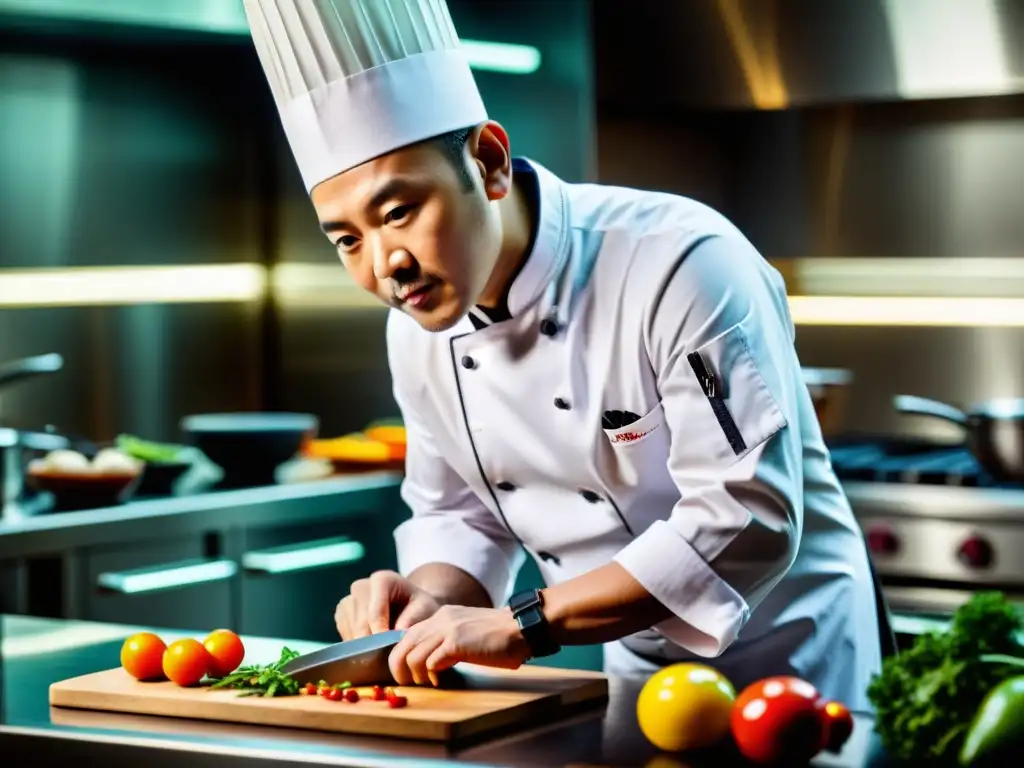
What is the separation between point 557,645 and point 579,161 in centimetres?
271

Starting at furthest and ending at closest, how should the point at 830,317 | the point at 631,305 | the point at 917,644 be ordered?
the point at 830,317 → the point at 631,305 → the point at 917,644

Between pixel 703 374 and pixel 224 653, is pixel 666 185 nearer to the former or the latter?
pixel 703 374

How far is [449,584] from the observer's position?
6.91 ft

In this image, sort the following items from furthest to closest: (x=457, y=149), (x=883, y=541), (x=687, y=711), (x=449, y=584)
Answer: (x=883, y=541) → (x=449, y=584) → (x=457, y=149) → (x=687, y=711)

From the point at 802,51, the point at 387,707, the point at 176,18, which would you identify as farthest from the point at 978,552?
the point at 176,18

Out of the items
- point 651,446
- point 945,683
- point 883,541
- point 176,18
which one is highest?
point 176,18

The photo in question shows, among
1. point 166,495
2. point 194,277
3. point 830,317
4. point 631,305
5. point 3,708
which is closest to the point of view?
point 3,708

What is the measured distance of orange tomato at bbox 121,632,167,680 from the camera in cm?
176

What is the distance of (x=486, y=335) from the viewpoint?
2.05 meters

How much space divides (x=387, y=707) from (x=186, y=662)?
0.25 meters

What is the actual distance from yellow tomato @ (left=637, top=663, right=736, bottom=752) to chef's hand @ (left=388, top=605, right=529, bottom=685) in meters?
0.25

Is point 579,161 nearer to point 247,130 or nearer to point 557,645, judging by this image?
point 247,130

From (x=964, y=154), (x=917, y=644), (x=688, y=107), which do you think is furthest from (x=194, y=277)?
(x=917, y=644)

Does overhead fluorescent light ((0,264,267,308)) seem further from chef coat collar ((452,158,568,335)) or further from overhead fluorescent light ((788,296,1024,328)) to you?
chef coat collar ((452,158,568,335))
